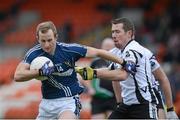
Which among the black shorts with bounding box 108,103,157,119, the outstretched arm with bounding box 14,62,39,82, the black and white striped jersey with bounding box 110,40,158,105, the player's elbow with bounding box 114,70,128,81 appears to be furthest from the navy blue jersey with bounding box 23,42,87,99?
the black shorts with bounding box 108,103,157,119

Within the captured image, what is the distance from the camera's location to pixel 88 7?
85.6ft

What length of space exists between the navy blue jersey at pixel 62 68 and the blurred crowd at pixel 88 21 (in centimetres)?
962

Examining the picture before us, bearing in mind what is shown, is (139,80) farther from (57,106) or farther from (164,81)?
(57,106)

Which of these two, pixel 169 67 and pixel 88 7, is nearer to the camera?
pixel 169 67

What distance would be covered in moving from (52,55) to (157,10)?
16.1 metres

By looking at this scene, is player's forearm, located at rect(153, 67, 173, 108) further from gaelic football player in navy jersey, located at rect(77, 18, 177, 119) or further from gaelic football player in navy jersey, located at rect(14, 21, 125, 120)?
gaelic football player in navy jersey, located at rect(14, 21, 125, 120)

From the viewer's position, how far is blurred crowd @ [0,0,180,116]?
20.1m

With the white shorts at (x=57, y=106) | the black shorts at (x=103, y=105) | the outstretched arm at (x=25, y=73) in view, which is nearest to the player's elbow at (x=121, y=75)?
the white shorts at (x=57, y=106)

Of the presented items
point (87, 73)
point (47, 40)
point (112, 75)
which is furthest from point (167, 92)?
point (47, 40)

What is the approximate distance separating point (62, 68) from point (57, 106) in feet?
1.51

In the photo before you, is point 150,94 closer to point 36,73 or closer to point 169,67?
point 36,73

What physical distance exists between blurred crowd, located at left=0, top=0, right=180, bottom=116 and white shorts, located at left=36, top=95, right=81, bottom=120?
960cm

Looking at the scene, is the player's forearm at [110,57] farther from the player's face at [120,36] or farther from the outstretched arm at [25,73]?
the outstretched arm at [25,73]

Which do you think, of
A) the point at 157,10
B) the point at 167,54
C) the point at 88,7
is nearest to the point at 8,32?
the point at 88,7
